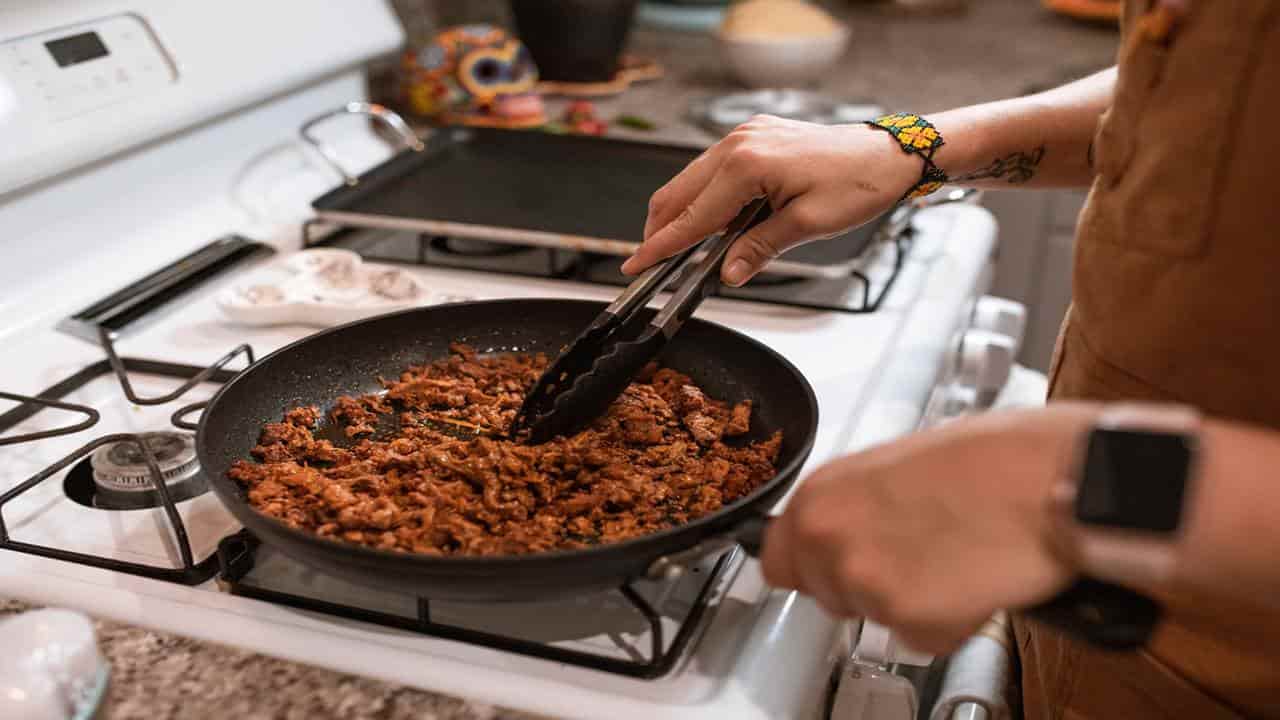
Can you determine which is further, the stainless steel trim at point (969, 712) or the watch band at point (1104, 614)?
the stainless steel trim at point (969, 712)

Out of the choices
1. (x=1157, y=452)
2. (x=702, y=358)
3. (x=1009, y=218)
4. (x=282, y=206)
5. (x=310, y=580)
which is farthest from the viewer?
(x=1009, y=218)

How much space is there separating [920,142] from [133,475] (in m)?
0.63

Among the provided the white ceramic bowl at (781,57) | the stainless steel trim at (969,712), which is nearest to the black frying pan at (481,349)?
the stainless steel trim at (969,712)

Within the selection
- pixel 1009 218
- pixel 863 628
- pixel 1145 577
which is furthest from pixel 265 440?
pixel 1009 218

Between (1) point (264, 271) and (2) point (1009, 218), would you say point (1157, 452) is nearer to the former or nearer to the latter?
(1) point (264, 271)

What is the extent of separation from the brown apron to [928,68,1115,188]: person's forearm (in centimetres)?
19

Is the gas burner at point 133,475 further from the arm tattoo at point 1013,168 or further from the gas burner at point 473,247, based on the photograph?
A: the arm tattoo at point 1013,168

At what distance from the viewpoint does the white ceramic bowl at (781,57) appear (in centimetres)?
174

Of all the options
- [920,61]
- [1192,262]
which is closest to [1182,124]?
[1192,262]

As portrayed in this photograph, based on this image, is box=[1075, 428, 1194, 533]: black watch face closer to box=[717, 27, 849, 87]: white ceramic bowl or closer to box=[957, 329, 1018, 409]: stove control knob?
box=[957, 329, 1018, 409]: stove control knob

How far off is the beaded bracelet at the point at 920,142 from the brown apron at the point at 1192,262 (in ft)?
0.58

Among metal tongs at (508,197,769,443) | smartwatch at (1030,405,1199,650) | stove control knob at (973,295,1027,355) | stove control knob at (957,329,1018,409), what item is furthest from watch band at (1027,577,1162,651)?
stove control knob at (973,295,1027,355)

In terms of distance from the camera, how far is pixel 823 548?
520 millimetres

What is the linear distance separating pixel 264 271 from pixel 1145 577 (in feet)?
3.04
